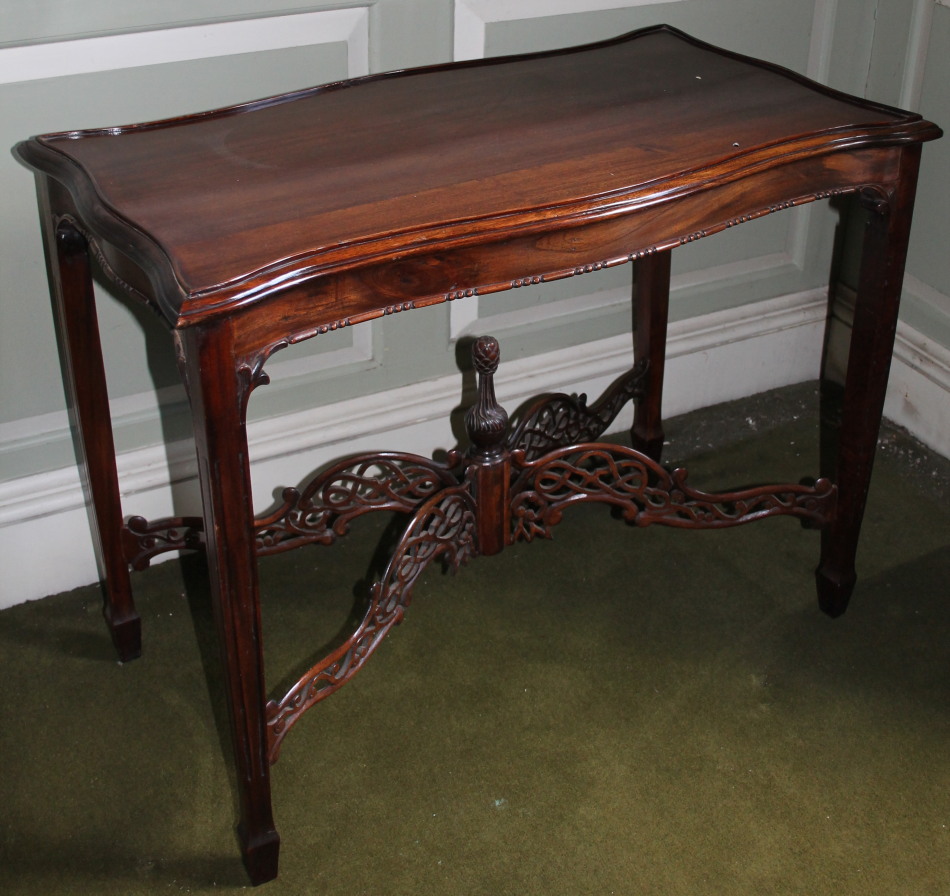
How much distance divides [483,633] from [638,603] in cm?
23

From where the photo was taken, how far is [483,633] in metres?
1.64

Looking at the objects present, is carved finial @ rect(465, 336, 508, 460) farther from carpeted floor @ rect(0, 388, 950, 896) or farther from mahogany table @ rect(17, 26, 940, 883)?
carpeted floor @ rect(0, 388, 950, 896)

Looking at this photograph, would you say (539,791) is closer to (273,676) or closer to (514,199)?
(273,676)

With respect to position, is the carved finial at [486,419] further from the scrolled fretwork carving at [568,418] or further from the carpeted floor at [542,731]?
the carpeted floor at [542,731]

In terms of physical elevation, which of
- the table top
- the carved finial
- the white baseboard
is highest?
the table top

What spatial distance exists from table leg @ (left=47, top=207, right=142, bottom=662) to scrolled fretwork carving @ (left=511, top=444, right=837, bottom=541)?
0.51m

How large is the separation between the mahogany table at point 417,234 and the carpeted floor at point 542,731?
97 millimetres

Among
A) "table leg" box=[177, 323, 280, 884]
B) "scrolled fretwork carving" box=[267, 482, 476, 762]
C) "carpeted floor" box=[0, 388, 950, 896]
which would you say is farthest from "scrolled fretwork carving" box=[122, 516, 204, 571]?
"table leg" box=[177, 323, 280, 884]

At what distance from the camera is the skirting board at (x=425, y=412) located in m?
1.65

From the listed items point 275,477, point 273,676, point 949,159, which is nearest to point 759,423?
point 949,159

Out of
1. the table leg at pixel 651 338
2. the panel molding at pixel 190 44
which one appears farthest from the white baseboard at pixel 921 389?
the panel molding at pixel 190 44

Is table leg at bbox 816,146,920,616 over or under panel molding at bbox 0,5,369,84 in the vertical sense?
under

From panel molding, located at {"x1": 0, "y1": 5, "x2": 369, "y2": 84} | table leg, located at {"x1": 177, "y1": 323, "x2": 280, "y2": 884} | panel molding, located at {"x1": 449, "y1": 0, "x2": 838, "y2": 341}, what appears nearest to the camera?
table leg, located at {"x1": 177, "y1": 323, "x2": 280, "y2": 884}

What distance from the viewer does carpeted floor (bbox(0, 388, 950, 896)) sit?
131cm
